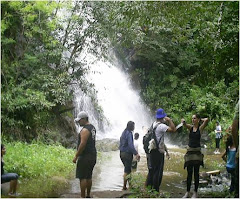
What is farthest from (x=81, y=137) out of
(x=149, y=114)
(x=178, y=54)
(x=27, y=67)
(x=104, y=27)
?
(x=178, y=54)

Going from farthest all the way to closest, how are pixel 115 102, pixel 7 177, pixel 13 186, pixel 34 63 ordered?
pixel 115 102 → pixel 34 63 → pixel 13 186 → pixel 7 177

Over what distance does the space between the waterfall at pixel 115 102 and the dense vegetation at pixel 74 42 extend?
3593 mm

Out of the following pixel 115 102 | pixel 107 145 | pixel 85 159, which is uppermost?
pixel 115 102

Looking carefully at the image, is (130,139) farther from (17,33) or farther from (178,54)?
(178,54)

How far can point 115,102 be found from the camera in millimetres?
20719

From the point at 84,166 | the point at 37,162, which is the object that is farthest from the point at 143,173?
the point at 84,166

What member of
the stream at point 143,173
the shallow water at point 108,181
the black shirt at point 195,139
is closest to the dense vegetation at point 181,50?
the black shirt at point 195,139

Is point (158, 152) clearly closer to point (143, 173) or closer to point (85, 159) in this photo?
point (85, 159)

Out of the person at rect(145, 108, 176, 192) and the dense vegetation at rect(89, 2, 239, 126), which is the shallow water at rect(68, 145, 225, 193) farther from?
the dense vegetation at rect(89, 2, 239, 126)

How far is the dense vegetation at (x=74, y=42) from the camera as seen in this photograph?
22.6 ft

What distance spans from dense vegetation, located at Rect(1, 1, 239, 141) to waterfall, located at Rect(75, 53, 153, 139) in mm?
3593

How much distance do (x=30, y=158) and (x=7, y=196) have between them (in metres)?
2.54

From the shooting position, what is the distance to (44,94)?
1159 cm

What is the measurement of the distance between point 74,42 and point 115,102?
307 inches
